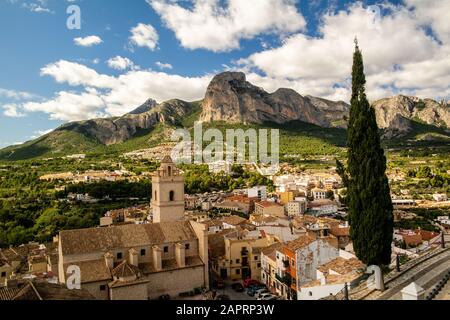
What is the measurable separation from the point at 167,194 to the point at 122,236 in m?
5.50

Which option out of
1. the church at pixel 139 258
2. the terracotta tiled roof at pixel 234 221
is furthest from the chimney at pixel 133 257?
the terracotta tiled roof at pixel 234 221

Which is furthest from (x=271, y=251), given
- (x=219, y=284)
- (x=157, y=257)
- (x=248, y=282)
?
(x=157, y=257)

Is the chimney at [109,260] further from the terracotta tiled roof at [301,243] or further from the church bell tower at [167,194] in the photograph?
the terracotta tiled roof at [301,243]

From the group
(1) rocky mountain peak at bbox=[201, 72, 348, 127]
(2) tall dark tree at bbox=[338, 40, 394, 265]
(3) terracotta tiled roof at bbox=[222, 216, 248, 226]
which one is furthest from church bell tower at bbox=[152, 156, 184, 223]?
(1) rocky mountain peak at bbox=[201, 72, 348, 127]

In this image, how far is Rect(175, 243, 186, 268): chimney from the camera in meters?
24.9

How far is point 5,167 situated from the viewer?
103 meters

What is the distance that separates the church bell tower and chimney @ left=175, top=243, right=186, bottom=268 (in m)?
4.50

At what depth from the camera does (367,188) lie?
1650 centimetres

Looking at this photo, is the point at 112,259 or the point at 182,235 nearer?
the point at 112,259

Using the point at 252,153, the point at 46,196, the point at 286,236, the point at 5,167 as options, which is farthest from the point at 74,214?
the point at 252,153
